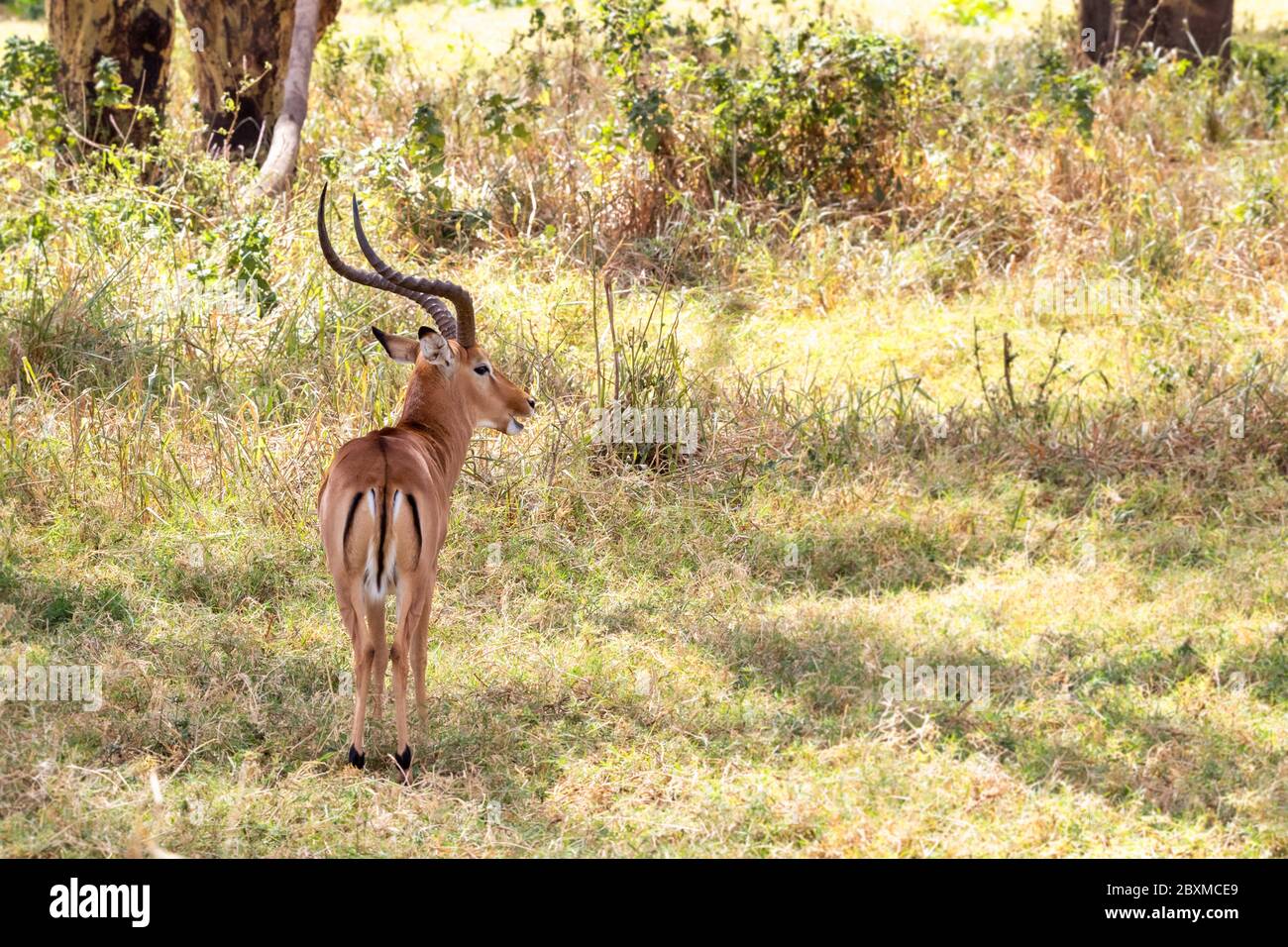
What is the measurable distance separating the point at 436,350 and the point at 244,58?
195 inches

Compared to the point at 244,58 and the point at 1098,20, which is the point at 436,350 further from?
the point at 1098,20

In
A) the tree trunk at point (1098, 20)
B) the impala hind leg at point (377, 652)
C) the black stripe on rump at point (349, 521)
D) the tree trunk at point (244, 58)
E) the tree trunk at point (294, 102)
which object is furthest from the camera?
the tree trunk at point (1098, 20)

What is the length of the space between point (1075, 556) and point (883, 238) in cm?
314

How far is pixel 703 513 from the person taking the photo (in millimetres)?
6188

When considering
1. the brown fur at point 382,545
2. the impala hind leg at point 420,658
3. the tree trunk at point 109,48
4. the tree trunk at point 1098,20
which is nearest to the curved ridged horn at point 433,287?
the brown fur at point 382,545

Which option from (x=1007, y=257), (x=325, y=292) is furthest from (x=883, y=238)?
(x=325, y=292)

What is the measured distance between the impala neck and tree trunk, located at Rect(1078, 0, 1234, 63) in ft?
28.4

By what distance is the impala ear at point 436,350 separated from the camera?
4.79 m

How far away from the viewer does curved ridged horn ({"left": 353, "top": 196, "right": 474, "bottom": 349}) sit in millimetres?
4691

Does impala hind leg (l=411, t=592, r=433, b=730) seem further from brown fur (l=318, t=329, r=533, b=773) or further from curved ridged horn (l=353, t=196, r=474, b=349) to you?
curved ridged horn (l=353, t=196, r=474, b=349)

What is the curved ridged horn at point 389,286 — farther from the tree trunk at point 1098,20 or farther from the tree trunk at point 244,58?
the tree trunk at point 1098,20

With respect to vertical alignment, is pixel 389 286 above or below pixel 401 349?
above

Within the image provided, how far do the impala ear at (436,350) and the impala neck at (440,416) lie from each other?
0.06m

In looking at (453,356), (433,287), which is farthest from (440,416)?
(433,287)
